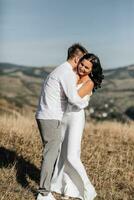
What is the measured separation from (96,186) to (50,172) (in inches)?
58.1

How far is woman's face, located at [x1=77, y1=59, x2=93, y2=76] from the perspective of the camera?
6.92 meters

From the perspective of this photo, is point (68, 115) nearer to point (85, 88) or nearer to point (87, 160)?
point (85, 88)

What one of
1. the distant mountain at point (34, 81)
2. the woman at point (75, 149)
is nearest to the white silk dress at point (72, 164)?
the woman at point (75, 149)

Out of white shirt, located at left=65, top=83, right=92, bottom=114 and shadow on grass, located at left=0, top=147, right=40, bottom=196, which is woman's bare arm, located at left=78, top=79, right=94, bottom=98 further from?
shadow on grass, located at left=0, top=147, right=40, bottom=196

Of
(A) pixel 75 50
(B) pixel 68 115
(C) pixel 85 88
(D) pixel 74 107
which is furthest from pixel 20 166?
(A) pixel 75 50

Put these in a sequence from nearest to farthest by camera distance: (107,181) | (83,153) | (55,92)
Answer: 1. (55,92)
2. (107,181)
3. (83,153)

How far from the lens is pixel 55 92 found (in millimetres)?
6820

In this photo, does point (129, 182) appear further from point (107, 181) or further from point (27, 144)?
point (27, 144)

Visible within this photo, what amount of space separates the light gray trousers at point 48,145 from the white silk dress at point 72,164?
252 mm

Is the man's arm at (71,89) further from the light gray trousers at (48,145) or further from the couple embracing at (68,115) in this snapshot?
the light gray trousers at (48,145)

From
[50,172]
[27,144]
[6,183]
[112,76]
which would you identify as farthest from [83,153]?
[112,76]

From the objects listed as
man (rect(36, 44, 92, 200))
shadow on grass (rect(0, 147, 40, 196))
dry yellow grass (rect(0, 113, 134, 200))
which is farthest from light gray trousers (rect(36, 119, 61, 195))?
shadow on grass (rect(0, 147, 40, 196))

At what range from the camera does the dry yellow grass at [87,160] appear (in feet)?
25.6

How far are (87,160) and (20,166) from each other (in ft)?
3.93
